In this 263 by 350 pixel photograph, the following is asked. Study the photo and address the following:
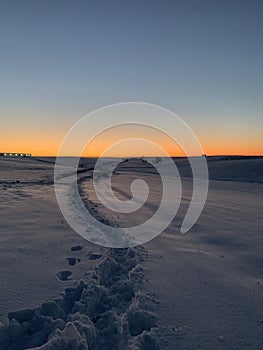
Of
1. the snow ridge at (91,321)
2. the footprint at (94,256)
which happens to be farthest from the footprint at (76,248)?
the snow ridge at (91,321)

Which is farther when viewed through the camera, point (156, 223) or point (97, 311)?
point (156, 223)

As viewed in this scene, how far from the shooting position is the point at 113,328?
103 inches

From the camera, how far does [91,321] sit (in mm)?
2693

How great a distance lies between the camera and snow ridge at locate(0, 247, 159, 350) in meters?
2.37

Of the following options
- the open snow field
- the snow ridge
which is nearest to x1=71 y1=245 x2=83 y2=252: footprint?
the open snow field

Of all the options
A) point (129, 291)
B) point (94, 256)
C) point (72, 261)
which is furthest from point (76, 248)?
point (129, 291)

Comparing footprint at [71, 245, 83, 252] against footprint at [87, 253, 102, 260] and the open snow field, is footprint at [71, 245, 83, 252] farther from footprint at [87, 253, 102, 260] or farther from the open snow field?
footprint at [87, 253, 102, 260]

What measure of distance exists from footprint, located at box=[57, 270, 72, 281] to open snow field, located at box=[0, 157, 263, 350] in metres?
0.01

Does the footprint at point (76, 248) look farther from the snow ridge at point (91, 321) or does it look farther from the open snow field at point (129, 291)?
the snow ridge at point (91, 321)

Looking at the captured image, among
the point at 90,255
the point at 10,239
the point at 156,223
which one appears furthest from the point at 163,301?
the point at 156,223

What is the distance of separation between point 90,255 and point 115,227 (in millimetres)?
1756

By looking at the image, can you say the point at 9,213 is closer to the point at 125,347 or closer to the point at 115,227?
the point at 115,227

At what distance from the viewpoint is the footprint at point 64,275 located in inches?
138

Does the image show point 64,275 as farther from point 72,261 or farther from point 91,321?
point 91,321
